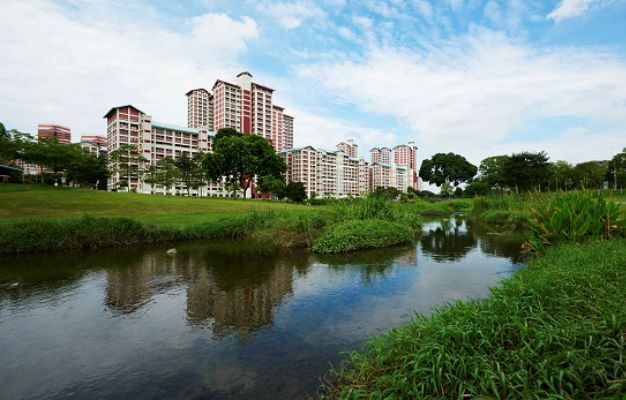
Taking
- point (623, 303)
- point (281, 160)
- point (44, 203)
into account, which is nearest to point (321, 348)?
point (623, 303)

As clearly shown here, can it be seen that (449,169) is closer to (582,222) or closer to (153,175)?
(153,175)

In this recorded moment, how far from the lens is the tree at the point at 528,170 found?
130 feet

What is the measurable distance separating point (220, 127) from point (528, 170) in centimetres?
7665

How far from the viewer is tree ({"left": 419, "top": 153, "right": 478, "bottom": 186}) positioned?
2928 inches

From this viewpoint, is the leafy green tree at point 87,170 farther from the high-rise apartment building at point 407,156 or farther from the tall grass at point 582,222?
the high-rise apartment building at point 407,156

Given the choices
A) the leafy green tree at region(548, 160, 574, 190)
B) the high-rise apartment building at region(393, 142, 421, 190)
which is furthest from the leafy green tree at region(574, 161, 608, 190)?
the high-rise apartment building at region(393, 142, 421, 190)

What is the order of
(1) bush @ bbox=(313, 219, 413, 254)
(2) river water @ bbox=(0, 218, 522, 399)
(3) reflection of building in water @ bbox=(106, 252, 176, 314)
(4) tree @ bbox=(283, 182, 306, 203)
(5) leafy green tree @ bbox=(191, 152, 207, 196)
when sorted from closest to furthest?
(2) river water @ bbox=(0, 218, 522, 399) → (3) reflection of building in water @ bbox=(106, 252, 176, 314) → (1) bush @ bbox=(313, 219, 413, 254) → (4) tree @ bbox=(283, 182, 306, 203) → (5) leafy green tree @ bbox=(191, 152, 207, 196)

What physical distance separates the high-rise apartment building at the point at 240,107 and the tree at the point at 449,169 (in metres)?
44.7

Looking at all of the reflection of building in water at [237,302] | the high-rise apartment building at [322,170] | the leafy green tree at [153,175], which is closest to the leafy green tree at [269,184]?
the leafy green tree at [153,175]

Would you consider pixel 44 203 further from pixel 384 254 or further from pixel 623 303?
pixel 623 303

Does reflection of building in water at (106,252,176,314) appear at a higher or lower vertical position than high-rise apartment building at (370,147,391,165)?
lower

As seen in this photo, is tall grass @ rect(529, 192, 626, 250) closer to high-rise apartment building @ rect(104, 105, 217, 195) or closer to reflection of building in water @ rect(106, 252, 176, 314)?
reflection of building in water @ rect(106, 252, 176, 314)

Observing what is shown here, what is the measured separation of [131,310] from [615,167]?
57881 millimetres

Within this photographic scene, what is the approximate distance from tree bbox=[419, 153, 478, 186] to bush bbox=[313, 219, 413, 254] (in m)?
67.6
